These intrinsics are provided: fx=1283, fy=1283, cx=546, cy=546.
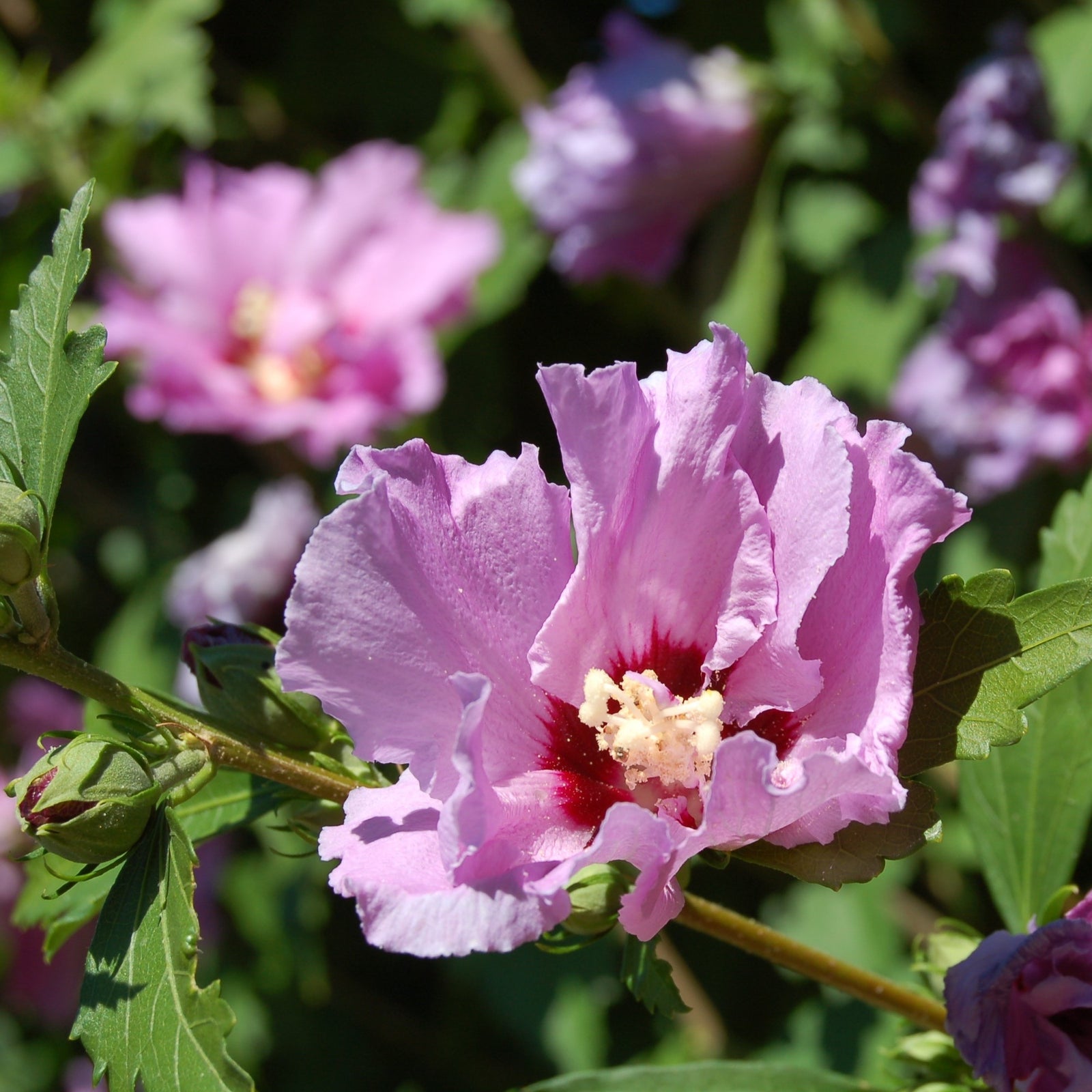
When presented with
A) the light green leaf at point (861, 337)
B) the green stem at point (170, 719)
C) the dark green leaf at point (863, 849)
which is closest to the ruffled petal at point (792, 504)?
the dark green leaf at point (863, 849)

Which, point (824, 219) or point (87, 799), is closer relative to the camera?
point (87, 799)

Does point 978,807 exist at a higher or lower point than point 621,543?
lower

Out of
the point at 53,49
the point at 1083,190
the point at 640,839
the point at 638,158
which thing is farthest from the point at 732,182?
the point at 640,839

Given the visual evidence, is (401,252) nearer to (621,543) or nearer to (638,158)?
(638,158)

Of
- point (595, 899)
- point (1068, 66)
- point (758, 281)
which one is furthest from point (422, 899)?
point (1068, 66)

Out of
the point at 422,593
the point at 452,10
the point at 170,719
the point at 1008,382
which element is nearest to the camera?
the point at 422,593

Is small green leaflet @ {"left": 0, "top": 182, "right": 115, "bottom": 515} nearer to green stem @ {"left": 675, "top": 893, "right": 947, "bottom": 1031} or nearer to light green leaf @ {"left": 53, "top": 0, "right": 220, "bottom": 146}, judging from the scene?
green stem @ {"left": 675, "top": 893, "right": 947, "bottom": 1031}

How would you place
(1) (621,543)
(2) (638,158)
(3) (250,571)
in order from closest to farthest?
(1) (621,543) → (2) (638,158) → (3) (250,571)

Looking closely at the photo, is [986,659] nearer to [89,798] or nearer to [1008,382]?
[89,798]
